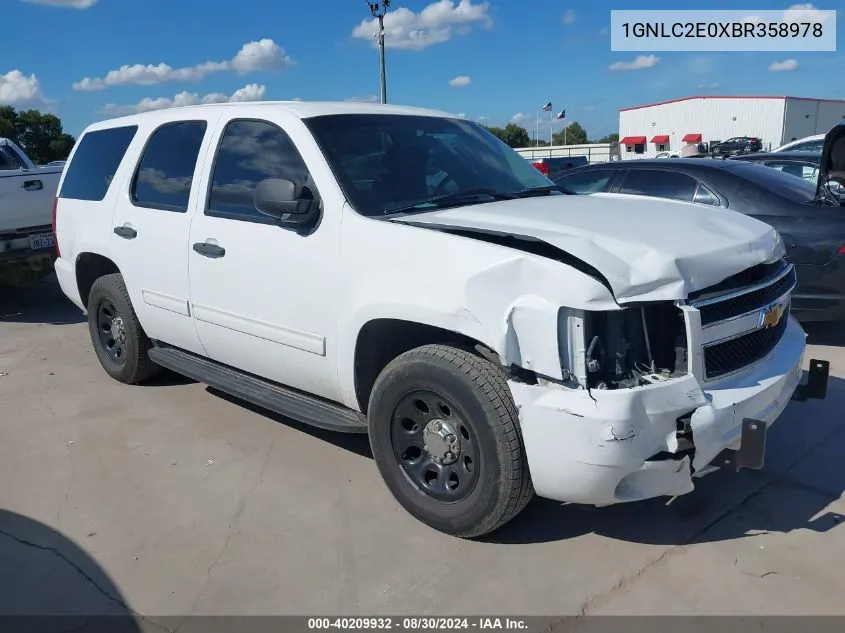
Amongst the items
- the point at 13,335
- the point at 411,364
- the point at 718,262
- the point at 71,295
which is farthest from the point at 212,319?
the point at 13,335

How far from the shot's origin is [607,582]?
2.89m

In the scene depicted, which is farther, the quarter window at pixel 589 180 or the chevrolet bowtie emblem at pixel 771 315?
the quarter window at pixel 589 180

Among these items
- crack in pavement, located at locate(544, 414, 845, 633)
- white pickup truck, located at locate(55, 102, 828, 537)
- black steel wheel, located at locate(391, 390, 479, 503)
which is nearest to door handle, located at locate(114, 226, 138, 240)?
white pickup truck, located at locate(55, 102, 828, 537)

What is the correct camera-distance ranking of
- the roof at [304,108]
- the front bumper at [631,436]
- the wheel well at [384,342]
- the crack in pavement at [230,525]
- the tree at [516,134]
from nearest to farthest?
the front bumper at [631,436] → the crack in pavement at [230,525] → the wheel well at [384,342] → the roof at [304,108] → the tree at [516,134]

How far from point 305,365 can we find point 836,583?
2.56 m

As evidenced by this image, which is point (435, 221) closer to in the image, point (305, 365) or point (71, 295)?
point (305, 365)

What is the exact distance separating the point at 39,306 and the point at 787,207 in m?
8.42

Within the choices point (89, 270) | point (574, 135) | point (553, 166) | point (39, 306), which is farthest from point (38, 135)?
point (574, 135)

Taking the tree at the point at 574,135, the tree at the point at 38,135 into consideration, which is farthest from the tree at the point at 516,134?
the tree at the point at 38,135

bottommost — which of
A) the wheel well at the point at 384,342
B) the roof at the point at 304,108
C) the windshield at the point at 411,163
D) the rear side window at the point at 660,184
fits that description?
the wheel well at the point at 384,342

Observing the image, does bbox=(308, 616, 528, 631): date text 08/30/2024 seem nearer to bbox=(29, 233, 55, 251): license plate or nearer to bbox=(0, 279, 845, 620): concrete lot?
bbox=(0, 279, 845, 620): concrete lot

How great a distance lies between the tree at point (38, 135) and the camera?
52.6 metres

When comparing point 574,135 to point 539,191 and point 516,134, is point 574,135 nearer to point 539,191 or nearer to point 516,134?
point 516,134

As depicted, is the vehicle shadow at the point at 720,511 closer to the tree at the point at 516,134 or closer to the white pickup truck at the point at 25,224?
the white pickup truck at the point at 25,224
